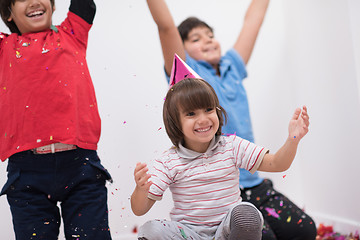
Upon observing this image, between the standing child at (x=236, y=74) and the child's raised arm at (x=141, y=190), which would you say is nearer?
the child's raised arm at (x=141, y=190)

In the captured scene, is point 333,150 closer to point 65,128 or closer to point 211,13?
point 211,13

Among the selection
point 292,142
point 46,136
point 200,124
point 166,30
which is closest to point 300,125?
point 292,142

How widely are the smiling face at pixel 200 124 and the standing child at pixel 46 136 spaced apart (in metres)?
0.27

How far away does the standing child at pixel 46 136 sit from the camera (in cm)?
110

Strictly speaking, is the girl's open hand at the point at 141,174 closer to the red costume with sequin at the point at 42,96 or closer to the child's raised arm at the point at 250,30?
the red costume with sequin at the point at 42,96

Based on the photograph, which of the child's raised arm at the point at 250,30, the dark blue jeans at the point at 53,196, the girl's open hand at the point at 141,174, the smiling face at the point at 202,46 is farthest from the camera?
the child's raised arm at the point at 250,30

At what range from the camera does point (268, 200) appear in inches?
55.8

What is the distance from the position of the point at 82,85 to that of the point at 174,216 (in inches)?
16.4

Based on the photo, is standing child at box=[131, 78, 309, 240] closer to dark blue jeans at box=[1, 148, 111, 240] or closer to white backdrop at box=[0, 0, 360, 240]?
dark blue jeans at box=[1, 148, 111, 240]

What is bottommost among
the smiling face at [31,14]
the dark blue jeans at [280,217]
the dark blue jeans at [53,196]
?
the dark blue jeans at [280,217]

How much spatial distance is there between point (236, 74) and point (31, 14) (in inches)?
27.7

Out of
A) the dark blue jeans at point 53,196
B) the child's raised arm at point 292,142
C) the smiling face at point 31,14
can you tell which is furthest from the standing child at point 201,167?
the smiling face at point 31,14

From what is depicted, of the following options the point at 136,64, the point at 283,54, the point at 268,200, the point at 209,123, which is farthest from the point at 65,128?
the point at 283,54

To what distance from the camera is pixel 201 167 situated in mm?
1059
